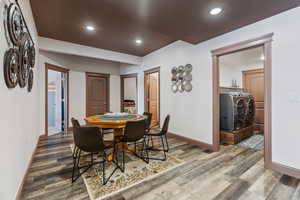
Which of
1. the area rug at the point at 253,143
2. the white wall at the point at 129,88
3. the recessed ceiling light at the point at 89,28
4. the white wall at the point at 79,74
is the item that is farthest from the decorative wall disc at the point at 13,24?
the white wall at the point at 129,88

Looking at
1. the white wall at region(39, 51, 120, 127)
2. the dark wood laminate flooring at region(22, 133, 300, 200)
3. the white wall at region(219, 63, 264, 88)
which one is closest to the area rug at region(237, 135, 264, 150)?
the dark wood laminate flooring at region(22, 133, 300, 200)

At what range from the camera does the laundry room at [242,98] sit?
3.45 metres

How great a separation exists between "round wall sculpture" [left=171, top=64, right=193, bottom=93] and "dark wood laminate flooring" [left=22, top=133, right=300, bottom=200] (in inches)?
66.8

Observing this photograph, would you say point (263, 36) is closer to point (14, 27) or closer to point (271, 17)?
point (271, 17)

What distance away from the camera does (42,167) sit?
227 centimetres

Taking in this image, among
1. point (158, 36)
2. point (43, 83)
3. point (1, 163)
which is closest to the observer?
point (1, 163)

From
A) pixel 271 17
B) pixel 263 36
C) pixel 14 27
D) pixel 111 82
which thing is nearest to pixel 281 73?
pixel 263 36

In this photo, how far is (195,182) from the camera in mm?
1898

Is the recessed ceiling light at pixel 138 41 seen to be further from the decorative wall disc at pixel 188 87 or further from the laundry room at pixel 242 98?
the laundry room at pixel 242 98

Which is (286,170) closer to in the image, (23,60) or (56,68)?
(23,60)

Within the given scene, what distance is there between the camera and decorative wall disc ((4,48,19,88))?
119 centimetres

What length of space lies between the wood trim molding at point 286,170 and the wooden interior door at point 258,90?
2860 mm

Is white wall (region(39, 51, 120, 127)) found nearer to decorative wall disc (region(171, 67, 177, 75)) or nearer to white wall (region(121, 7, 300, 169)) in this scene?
white wall (region(121, 7, 300, 169))

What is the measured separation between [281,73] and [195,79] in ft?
5.11
